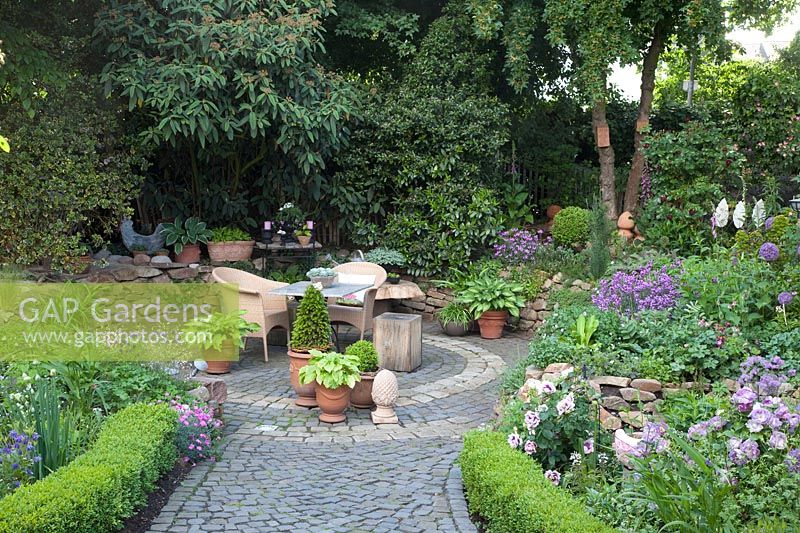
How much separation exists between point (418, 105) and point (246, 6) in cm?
→ 256

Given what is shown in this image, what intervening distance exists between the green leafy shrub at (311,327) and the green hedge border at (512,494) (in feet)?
6.43

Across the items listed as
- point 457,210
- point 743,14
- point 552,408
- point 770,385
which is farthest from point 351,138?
point 770,385

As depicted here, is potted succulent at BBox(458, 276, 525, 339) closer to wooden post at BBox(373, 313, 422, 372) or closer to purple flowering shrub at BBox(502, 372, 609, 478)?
wooden post at BBox(373, 313, 422, 372)

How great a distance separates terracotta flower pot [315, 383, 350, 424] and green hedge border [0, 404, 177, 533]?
1.35 m

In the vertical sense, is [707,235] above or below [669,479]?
above

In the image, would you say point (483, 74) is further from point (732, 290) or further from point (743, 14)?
point (732, 290)

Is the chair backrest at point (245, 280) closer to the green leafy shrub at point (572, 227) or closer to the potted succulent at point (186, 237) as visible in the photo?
the potted succulent at point (186, 237)

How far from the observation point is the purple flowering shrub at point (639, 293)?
232 inches

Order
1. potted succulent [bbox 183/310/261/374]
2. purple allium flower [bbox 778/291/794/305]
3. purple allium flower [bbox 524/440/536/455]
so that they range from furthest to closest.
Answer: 1. potted succulent [bbox 183/310/261/374]
2. purple allium flower [bbox 778/291/794/305]
3. purple allium flower [bbox 524/440/536/455]

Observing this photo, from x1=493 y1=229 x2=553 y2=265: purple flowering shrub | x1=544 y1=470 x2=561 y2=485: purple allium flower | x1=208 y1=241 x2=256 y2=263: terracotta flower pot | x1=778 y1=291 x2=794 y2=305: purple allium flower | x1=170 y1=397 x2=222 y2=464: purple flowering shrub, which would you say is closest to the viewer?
x1=544 y1=470 x2=561 y2=485: purple allium flower

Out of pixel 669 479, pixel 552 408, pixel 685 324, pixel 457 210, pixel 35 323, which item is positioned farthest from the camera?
pixel 457 210

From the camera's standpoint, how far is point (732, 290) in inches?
212

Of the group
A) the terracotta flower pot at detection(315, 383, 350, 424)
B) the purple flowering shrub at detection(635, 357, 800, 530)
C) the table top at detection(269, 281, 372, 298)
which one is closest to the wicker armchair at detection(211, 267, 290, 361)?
the table top at detection(269, 281, 372, 298)

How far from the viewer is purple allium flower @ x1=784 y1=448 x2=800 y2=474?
3062 millimetres
